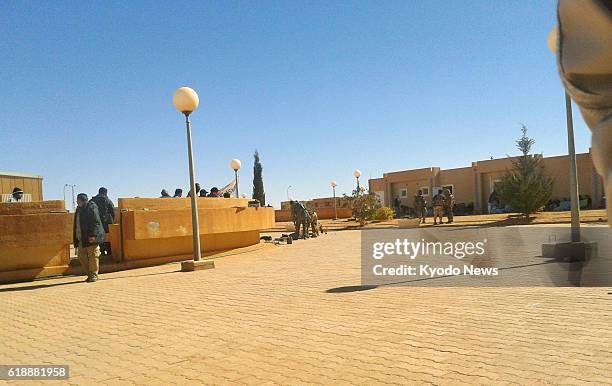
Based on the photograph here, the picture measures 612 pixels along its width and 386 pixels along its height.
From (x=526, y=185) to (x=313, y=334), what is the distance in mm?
21560

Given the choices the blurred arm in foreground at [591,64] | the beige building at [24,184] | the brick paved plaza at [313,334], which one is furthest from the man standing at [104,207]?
the blurred arm in foreground at [591,64]

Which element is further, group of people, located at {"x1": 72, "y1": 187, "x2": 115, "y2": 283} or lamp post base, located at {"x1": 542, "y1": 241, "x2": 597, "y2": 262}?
group of people, located at {"x1": 72, "y1": 187, "x2": 115, "y2": 283}

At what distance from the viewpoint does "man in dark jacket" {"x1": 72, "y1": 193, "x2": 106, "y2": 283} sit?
9.27m

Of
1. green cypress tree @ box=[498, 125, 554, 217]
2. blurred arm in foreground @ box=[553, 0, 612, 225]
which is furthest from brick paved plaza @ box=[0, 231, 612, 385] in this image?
green cypress tree @ box=[498, 125, 554, 217]

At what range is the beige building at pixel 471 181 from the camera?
2970cm

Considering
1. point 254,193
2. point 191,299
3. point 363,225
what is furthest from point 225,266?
point 254,193

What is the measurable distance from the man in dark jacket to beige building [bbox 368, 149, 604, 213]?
1009 inches

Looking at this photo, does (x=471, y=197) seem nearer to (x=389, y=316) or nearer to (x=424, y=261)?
(x=424, y=261)

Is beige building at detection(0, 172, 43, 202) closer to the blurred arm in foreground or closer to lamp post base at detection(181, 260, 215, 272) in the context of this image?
lamp post base at detection(181, 260, 215, 272)

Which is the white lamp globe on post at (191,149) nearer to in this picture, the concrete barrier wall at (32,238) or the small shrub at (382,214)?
the concrete barrier wall at (32,238)

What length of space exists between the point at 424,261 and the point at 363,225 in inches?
664

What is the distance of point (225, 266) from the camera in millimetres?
10859

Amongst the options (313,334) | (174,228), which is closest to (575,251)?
(313,334)

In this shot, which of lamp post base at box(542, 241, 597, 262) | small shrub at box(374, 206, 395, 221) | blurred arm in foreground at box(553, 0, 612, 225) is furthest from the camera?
small shrub at box(374, 206, 395, 221)
